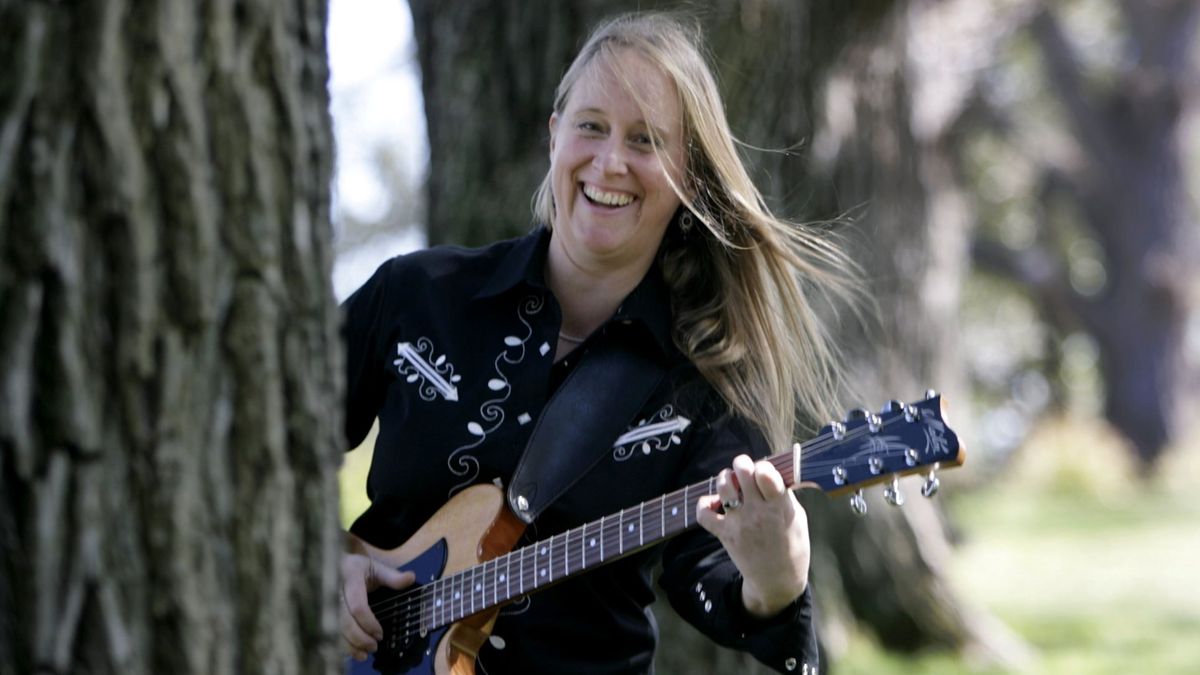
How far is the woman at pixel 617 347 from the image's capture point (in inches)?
139

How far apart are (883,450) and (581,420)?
668 millimetres

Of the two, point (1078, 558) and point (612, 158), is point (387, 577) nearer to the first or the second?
point (612, 158)

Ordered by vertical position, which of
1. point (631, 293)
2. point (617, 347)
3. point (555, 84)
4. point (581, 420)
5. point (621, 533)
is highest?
point (555, 84)

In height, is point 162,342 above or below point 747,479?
above

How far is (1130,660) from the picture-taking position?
879 cm

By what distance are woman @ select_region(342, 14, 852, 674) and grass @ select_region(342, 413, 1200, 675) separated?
5.09m

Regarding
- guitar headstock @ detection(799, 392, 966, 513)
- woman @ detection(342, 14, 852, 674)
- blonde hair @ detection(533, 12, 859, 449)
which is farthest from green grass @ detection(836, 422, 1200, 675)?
guitar headstock @ detection(799, 392, 966, 513)

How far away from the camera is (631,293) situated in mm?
3719

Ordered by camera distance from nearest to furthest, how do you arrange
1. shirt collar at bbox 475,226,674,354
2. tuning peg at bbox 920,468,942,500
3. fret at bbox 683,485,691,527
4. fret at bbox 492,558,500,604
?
1. tuning peg at bbox 920,468,942,500
2. fret at bbox 683,485,691,527
3. fret at bbox 492,558,500,604
4. shirt collar at bbox 475,226,674,354

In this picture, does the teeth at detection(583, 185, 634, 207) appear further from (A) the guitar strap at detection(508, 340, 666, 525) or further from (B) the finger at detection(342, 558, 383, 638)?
(B) the finger at detection(342, 558, 383, 638)

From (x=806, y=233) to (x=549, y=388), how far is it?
0.80 metres

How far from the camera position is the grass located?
9.17 meters

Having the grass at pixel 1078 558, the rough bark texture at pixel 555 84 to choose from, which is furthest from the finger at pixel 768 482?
the grass at pixel 1078 558

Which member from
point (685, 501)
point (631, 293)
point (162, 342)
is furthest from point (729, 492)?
point (162, 342)
